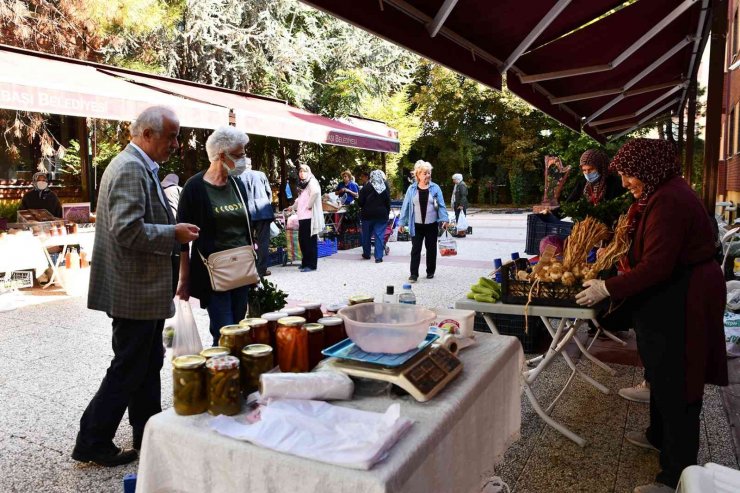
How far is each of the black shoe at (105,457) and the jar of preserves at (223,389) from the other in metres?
1.84

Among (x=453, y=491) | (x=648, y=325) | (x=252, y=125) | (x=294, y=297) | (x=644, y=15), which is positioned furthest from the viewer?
(x=252, y=125)

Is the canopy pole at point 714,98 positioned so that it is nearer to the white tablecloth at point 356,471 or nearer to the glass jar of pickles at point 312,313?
the white tablecloth at point 356,471

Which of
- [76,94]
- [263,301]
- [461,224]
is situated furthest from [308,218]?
[263,301]

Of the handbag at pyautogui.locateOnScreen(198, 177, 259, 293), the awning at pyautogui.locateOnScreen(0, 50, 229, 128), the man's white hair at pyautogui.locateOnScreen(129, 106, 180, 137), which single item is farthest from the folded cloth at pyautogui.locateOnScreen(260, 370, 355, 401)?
the awning at pyautogui.locateOnScreen(0, 50, 229, 128)

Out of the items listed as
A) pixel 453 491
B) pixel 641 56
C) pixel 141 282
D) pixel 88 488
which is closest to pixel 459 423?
pixel 453 491

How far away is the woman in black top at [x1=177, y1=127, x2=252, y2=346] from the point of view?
11.9 feet

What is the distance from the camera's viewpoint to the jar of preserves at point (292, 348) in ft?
6.28

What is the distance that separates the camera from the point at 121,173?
9.18 feet

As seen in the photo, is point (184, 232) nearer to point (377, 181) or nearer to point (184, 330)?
point (184, 330)

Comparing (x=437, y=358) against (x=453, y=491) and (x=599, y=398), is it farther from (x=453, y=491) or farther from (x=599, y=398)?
(x=599, y=398)

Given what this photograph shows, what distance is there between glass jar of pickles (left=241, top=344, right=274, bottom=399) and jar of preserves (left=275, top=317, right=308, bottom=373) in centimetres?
12

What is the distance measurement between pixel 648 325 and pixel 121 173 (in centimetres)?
266

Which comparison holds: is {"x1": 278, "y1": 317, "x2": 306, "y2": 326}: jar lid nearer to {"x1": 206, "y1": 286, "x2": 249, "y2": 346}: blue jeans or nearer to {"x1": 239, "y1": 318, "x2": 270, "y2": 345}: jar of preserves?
{"x1": 239, "y1": 318, "x2": 270, "y2": 345}: jar of preserves

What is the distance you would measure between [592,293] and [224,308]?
7.43 ft
